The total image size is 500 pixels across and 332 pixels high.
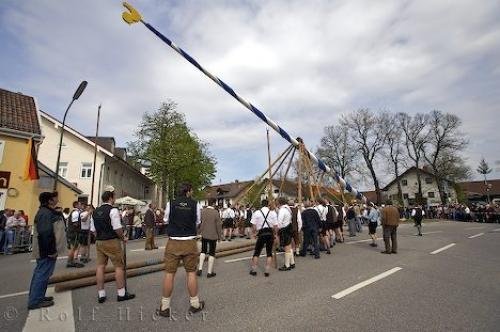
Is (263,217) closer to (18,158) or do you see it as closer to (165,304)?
(165,304)

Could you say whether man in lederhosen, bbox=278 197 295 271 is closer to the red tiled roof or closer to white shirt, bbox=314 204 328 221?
white shirt, bbox=314 204 328 221

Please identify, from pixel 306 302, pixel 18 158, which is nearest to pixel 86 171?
pixel 18 158

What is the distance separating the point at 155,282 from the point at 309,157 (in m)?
11.3

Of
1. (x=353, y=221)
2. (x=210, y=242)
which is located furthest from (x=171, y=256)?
(x=353, y=221)

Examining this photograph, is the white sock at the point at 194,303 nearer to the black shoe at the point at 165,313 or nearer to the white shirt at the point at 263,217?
the black shoe at the point at 165,313

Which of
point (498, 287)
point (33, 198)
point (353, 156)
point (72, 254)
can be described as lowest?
point (498, 287)

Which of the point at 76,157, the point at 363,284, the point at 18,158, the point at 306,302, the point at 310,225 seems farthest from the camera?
the point at 76,157

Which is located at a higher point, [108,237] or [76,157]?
[76,157]

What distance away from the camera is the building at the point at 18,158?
1836 centimetres

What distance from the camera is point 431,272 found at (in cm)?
765

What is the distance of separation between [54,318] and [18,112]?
2040 cm

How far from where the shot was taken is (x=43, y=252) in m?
5.70

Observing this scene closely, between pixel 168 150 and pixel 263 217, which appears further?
pixel 168 150

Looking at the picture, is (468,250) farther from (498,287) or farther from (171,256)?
(171,256)
